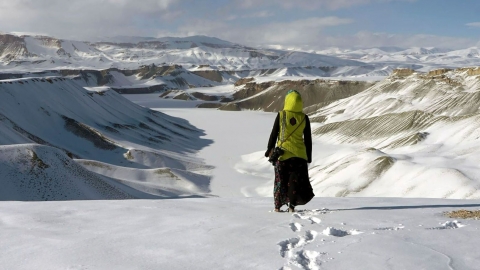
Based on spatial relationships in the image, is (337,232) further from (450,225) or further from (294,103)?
(294,103)

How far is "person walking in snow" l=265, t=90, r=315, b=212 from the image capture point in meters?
8.56

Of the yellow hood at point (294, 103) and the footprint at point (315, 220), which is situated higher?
the yellow hood at point (294, 103)

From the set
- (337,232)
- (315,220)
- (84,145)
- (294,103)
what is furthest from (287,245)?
(84,145)

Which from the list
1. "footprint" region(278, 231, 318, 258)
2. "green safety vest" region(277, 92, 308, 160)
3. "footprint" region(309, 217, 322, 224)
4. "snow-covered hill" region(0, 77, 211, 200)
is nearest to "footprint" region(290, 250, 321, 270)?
"footprint" region(278, 231, 318, 258)

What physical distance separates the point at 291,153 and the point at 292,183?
1.95ft

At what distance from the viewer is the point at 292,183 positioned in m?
8.71

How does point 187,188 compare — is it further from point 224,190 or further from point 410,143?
point 410,143

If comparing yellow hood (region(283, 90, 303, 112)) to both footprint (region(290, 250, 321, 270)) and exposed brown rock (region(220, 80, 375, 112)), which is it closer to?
footprint (region(290, 250, 321, 270))

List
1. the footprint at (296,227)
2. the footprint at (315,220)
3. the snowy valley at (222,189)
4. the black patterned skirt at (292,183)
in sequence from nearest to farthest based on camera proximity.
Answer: the snowy valley at (222,189) < the footprint at (296,227) < the footprint at (315,220) < the black patterned skirt at (292,183)

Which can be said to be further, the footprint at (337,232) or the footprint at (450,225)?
the footprint at (450,225)

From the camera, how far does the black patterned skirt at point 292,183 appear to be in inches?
340

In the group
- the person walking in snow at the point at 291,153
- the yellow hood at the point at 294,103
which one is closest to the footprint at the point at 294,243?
the person walking in snow at the point at 291,153

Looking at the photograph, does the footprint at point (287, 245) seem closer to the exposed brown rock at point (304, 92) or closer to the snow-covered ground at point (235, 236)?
the snow-covered ground at point (235, 236)

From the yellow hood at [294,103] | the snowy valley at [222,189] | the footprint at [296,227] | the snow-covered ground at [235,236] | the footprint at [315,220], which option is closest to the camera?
the snow-covered ground at [235,236]
